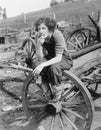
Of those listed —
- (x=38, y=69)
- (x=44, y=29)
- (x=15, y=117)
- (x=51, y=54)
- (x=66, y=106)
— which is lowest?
(x=15, y=117)

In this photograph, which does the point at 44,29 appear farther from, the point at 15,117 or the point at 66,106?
the point at 15,117

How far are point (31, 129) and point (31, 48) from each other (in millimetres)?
4655

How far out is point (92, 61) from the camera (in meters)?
4.63

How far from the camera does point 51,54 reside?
446 cm

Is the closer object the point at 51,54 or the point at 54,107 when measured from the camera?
the point at 54,107

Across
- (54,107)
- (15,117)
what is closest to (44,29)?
(54,107)

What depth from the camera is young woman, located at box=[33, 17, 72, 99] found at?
4062 mm

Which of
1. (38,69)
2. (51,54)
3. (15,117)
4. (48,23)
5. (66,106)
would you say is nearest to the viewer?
(38,69)

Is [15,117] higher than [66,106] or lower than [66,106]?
lower

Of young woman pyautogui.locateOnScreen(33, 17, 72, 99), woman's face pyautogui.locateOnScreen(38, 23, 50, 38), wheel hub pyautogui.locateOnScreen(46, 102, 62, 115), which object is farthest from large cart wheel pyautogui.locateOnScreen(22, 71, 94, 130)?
woman's face pyautogui.locateOnScreen(38, 23, 50, 38)

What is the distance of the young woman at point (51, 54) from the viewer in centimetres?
406

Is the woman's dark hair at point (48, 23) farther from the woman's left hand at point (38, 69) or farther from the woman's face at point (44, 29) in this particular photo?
the woman's left hand at point (38, 69)

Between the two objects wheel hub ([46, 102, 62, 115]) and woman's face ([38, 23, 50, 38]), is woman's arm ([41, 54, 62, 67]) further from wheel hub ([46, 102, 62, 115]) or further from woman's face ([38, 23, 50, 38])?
wheel hub ([46, 102, 62, 115])

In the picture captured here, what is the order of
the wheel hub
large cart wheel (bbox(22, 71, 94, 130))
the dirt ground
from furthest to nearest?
the dirt ground, the wheel hub, large cart wheel (bbox(22, 71, 94, 130))
